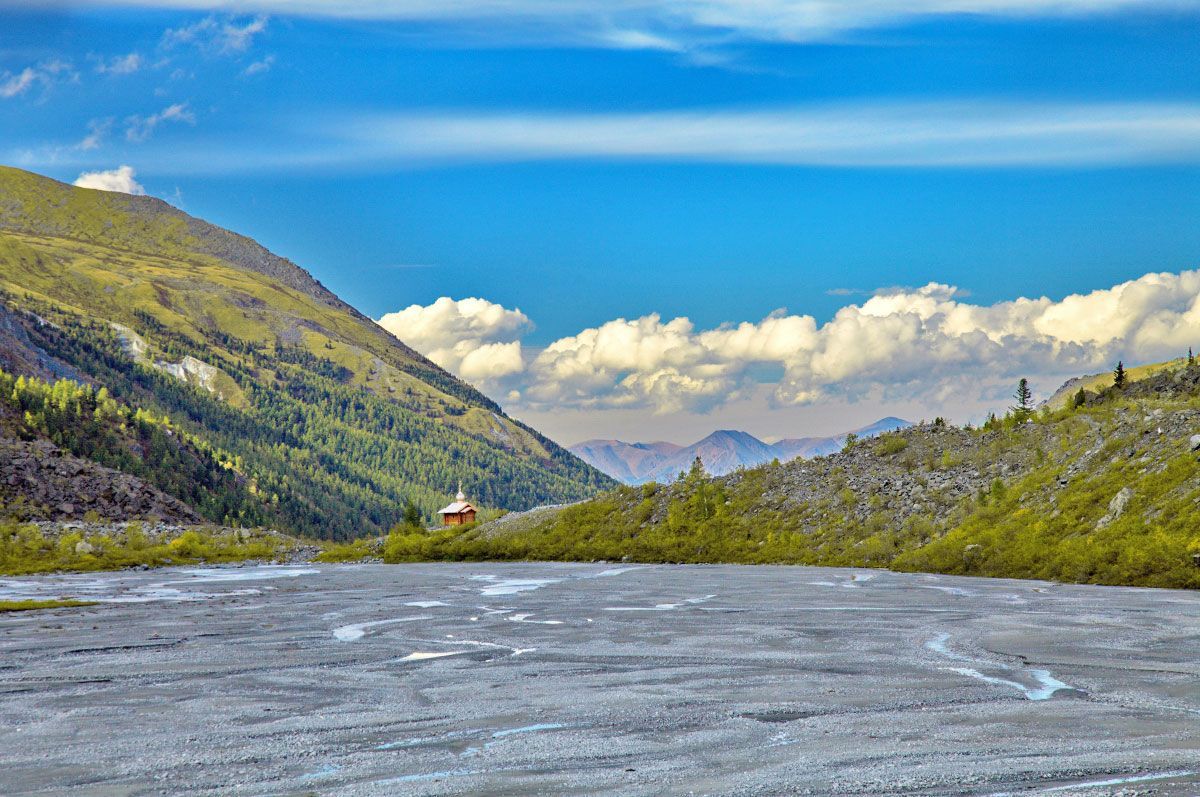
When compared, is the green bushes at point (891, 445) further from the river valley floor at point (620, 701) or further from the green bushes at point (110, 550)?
the green bushes at point (110, 550)

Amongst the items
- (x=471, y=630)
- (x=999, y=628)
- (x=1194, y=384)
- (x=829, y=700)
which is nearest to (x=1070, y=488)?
(x=1194, y=384)

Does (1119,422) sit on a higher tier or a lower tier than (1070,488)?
higher

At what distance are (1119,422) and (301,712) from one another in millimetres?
60442

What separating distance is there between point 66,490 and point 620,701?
133 metres

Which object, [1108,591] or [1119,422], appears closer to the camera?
[1108,591]

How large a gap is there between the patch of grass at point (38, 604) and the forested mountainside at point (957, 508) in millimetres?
41807

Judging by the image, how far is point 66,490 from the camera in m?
134

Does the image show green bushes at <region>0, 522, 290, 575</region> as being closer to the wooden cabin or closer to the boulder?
the wooden cabin

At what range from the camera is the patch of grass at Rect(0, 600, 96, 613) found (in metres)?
41.7

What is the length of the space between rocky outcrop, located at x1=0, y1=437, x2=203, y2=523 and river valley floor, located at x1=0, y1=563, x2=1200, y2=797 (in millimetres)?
100736

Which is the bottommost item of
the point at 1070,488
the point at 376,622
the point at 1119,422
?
the point at 376,622

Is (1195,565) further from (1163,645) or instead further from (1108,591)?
(1163,645)

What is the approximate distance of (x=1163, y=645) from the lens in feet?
77.8

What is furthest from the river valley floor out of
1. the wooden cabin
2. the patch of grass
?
the wooden cabin
